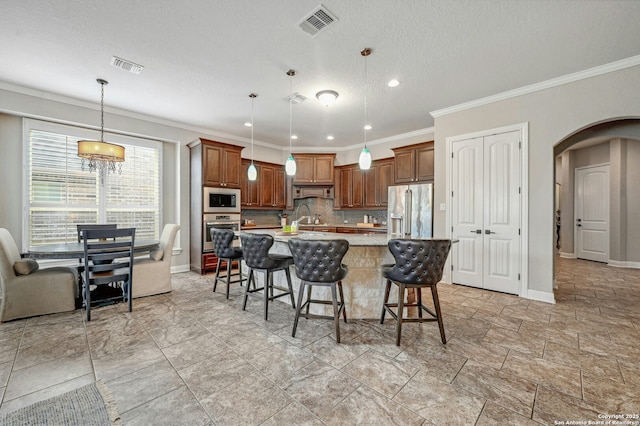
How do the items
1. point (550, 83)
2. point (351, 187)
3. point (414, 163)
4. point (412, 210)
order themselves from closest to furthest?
point (550, 83) < point (412, 210) < point (414, 163) < point (351, 187)

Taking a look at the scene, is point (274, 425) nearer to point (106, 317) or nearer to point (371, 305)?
point (371, 305)

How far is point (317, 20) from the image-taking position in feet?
7.63

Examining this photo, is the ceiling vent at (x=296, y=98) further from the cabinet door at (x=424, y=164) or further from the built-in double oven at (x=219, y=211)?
the cabinet door at (x=424, y=164)

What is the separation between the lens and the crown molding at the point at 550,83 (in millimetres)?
2951

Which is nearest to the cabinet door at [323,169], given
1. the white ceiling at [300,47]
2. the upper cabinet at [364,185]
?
the upper cabinet at [364,185]

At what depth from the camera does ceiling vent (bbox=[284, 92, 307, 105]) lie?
12.7 ft

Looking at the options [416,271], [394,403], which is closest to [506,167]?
[416,271]

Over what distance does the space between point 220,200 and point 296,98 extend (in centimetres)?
250

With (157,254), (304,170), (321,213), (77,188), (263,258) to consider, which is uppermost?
(304,170)

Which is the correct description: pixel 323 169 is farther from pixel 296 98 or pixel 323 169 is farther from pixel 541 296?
pixel 541 296

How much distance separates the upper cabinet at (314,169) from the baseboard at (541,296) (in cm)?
454

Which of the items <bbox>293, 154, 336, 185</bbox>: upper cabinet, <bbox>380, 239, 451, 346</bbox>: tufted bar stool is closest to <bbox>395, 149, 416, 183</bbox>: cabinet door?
<bbox>293, 154, 336, 185</bbox>: upper cabinet

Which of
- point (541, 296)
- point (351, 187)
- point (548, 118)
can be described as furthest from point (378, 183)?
point (541, 296)

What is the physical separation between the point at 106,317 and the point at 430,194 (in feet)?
16.5
